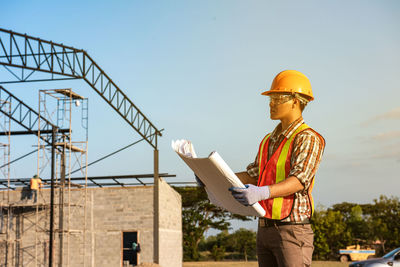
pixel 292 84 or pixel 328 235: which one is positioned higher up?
pixel 292 84

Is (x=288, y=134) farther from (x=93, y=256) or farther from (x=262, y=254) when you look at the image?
(x=93, y=256)

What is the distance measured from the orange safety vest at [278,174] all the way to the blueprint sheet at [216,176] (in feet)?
0.34

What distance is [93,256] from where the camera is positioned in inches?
1059

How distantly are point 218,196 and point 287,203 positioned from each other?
41 cm

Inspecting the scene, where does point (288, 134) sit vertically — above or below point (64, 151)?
below

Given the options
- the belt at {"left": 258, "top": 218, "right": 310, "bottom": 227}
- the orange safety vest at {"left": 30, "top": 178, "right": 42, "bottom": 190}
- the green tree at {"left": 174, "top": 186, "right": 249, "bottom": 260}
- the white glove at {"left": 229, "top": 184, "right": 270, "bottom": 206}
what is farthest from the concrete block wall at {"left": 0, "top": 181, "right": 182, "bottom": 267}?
the white glove at {"left": 229, "top": 184, "right": 270, "bottom": 206}

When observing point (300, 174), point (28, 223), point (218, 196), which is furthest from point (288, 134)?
point (28, 223)

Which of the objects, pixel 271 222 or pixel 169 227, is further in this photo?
pixel 169 227

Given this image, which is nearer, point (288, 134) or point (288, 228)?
point (288, 228)

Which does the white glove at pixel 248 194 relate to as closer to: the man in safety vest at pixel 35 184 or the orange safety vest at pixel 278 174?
the orange safety vest at pixel 278 174

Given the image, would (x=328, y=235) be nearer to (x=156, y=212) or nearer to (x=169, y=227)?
(x=169, y=227)

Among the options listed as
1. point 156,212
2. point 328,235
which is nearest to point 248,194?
point 156,212

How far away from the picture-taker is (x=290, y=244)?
3.00 metres

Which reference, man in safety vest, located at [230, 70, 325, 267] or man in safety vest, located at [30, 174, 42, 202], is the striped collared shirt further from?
man in safety vest, located at [30, 174, 42, 202]
